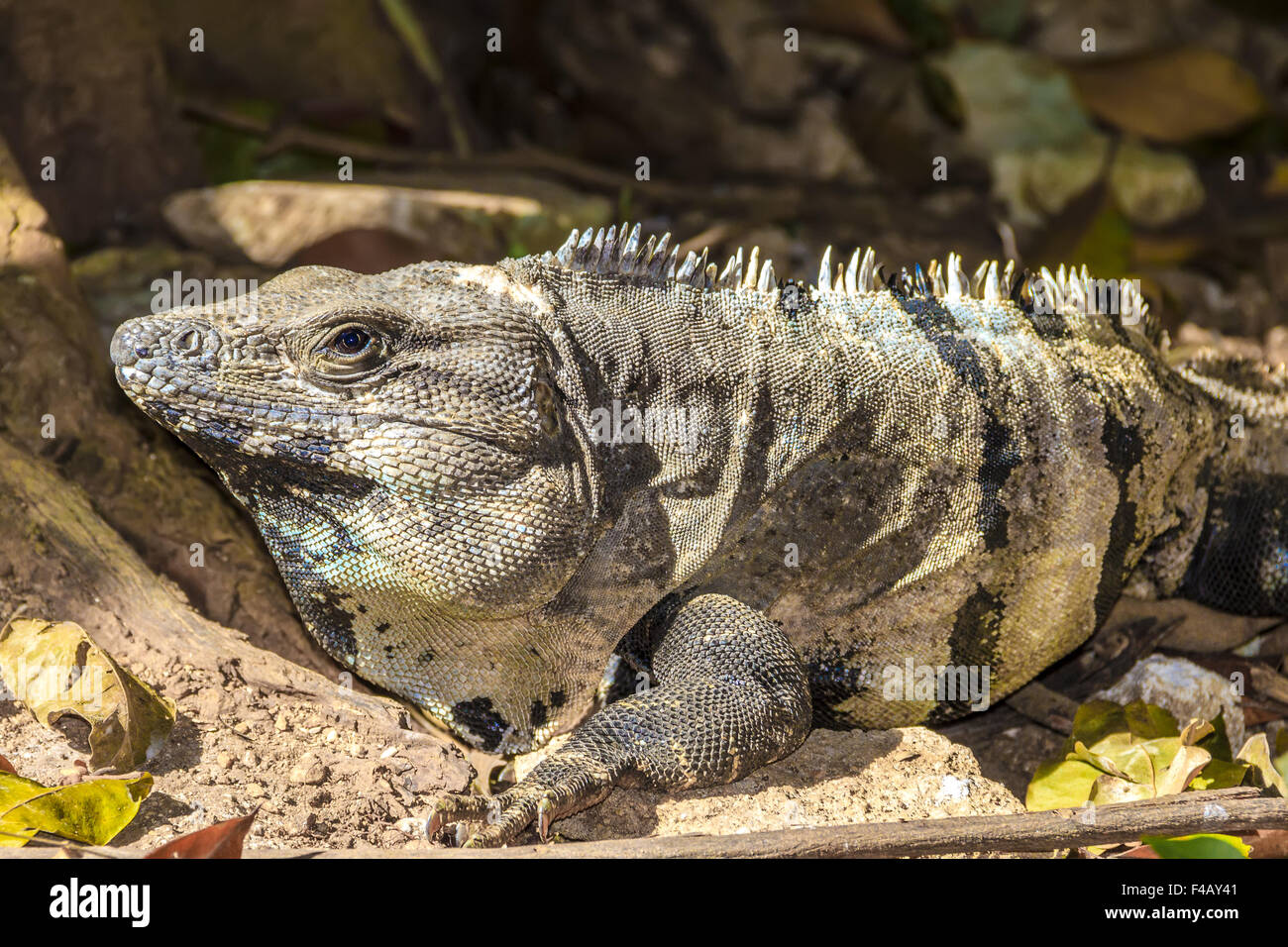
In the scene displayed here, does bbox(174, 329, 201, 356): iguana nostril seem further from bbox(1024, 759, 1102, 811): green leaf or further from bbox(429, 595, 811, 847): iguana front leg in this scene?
bbox(1024, 759, 1102, 811): green leaf

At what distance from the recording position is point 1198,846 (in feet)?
12.1

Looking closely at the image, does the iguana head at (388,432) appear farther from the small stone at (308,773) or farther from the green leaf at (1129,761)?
the green leaf at (1129,761)

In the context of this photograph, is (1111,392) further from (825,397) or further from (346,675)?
(346,675)

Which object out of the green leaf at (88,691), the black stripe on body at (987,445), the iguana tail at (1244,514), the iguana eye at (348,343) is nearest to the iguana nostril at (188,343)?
Answer: the iguana eye at (348,343)

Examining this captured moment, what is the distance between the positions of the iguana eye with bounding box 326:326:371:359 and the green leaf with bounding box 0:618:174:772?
49.1 inches

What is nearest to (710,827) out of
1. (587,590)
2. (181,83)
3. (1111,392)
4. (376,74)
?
(587,590)

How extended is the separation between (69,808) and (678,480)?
2188mm

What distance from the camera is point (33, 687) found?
13.2 ft

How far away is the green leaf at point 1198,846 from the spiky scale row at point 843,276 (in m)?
2.36

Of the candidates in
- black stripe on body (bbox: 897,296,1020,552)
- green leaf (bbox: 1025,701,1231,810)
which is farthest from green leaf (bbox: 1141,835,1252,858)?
black stripe on body (bbox: 897,296,1020,552)

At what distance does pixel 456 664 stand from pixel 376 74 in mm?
6467

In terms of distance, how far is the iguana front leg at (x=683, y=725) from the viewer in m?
3.67

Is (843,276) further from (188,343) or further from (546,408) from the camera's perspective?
(188,343)

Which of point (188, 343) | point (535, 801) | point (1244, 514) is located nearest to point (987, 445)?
point (1244, 514)
